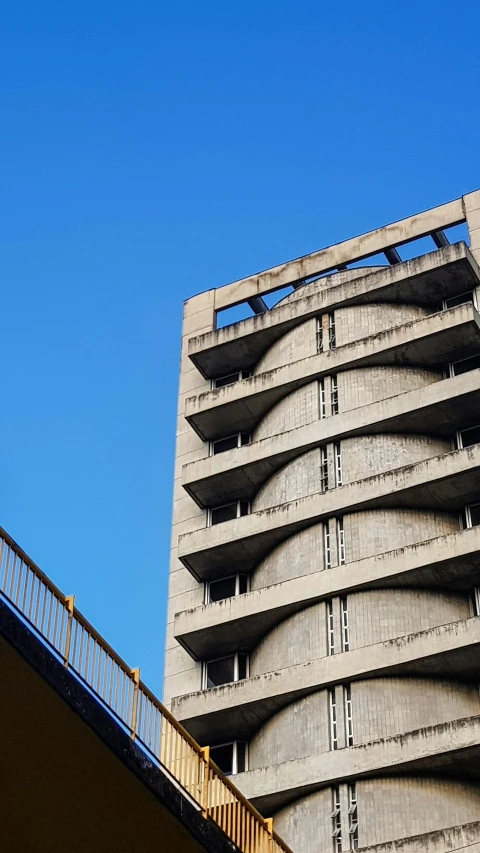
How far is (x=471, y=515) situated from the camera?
153ft

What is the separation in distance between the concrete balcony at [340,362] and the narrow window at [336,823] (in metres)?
16.2

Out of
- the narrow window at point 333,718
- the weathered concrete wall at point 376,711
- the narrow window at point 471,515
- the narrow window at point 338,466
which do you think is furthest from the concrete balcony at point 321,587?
the narrow window at point 338,466

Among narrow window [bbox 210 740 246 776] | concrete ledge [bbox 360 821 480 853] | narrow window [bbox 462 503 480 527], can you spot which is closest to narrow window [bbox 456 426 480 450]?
narrow window [bbox 462 503 480 527]

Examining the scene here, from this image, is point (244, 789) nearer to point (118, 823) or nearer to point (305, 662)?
point (305, 662)

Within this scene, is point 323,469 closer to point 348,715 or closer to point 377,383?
point 377,383

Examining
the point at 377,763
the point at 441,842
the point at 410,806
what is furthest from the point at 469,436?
the point at 441,842

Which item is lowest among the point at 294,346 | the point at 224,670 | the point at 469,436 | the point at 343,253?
the point at 224,670

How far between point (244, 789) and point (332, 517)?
993 cm

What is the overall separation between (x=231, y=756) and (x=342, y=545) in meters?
A: 7.94

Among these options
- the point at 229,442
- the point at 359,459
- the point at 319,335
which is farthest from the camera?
the point at 229,442

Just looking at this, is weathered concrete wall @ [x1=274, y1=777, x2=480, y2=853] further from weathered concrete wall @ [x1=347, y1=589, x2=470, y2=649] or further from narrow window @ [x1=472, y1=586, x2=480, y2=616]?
narrow window @ [x1=472, y1=586, x2=480, y2=616]

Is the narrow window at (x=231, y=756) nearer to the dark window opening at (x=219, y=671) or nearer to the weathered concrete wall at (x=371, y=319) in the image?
the dark window opening at (x=219, y=671)

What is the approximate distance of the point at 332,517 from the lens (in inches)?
1852

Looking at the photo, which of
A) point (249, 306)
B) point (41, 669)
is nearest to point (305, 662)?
point (249, 306)
